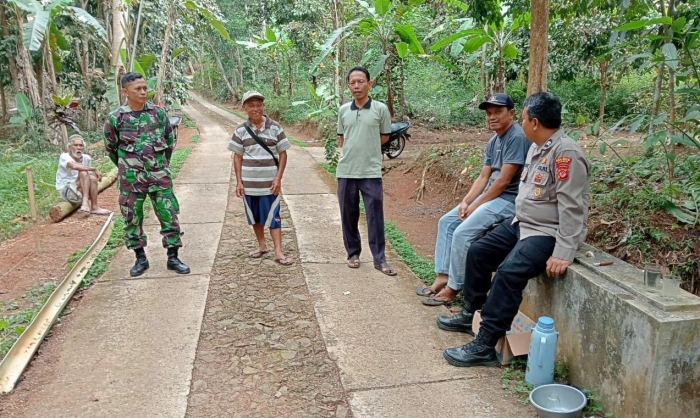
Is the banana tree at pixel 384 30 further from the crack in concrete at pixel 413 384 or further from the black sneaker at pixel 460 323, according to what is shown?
the crack in concrete at pixel 413 384

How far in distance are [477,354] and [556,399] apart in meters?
0.53

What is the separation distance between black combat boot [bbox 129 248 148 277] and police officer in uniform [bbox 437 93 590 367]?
2.73 metres

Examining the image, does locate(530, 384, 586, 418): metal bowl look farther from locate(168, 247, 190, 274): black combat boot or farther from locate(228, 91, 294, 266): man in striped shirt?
locate(168, 247, 190, 274): black combat boot

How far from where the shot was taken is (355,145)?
437 centimetres

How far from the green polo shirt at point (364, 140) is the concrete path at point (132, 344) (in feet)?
5.15

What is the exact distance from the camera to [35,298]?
13.1 ft

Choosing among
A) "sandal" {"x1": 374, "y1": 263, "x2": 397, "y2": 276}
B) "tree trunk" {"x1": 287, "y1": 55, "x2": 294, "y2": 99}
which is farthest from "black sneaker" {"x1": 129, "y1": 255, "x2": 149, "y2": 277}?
"tree trunk" {"x1": 287, "y1": 55, "x2": 294, "y2": 99}

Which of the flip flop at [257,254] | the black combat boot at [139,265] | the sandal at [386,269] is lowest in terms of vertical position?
the sandal at [386,269]

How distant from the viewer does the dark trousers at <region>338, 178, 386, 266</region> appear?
4430 millimetres

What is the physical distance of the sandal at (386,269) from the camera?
455 centimetres

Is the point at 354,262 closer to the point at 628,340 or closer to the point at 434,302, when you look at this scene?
the point at 434,302

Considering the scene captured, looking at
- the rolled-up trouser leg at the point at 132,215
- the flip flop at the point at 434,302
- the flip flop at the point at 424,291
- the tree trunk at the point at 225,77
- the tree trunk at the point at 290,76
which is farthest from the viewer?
the tree trunk at the point at 225,77

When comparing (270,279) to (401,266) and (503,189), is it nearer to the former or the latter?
(401,266)

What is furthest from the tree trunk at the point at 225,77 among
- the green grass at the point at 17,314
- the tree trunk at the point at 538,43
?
the tree trunk at the point at 538,43
